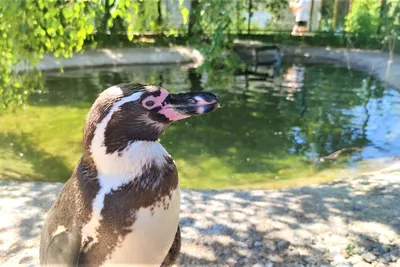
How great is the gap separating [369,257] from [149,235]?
196 centimetres

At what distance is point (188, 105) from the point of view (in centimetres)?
143

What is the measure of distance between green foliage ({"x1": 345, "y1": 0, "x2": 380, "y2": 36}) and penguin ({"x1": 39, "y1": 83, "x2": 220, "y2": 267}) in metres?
16.4

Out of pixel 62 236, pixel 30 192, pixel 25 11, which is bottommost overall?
pixel 30 192

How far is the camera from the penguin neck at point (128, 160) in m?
1.41

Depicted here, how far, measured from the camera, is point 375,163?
6.15m

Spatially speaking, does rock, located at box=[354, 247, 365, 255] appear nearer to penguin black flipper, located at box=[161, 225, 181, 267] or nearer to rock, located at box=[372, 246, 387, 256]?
rock, located at box=[372, 246, 387, 256]

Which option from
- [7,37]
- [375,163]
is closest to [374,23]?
[375,163]

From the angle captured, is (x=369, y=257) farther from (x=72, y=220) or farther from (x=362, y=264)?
(x=72, y=220)

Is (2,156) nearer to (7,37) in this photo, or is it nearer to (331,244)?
(7,37)

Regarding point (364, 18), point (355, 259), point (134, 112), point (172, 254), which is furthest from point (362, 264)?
point (364, 18)

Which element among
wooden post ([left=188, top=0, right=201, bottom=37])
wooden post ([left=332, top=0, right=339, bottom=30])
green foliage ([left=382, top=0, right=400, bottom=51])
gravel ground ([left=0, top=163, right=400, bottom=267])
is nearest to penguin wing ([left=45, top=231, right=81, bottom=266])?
gravel ground ([left=0, top=163, right=400, bottom=267])

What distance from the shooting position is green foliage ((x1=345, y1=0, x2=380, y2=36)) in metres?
16.2

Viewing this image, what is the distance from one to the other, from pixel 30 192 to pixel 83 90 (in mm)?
6397

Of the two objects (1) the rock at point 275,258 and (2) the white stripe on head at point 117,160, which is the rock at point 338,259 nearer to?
(1) the rock at point 275,258
